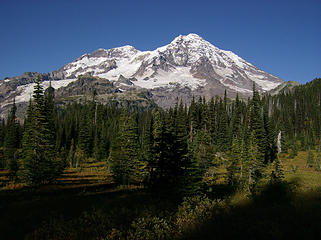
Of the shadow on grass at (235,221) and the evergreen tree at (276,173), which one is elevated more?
the evergreen tree at (276,173)

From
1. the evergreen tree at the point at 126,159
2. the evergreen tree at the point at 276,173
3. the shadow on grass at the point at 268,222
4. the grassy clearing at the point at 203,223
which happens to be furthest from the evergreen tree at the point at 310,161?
the shadow on grass at the point at 268,222

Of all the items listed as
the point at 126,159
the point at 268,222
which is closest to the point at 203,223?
the point at 268,222

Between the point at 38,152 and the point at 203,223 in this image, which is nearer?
the point at 203,223

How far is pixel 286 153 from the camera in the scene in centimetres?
7744

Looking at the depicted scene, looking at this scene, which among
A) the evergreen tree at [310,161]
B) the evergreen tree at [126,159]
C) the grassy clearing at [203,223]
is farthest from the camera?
the evergreen tree at [310,161]

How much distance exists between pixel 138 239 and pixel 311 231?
5.19 meters

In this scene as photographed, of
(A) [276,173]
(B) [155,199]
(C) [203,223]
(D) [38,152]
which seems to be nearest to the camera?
(C) [203,223]

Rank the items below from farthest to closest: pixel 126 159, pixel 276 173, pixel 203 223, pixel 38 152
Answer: pixel 126 159
pixel 38 152
pixel 276 173
pixel 203 223

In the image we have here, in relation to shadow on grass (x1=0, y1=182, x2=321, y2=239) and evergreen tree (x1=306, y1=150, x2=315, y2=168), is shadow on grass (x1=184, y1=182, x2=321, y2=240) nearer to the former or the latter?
shadow on grass (x1=0, y1=182, x2=321, y2=239)

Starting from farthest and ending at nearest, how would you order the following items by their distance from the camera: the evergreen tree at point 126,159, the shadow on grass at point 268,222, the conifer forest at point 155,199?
the evergreen tree at point 126,159, the conifer forest at point 155,199, the shadow on grass at point 268,222

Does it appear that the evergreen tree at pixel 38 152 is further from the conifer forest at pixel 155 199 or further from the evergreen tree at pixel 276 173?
the evergreen tree at pixel 276 173

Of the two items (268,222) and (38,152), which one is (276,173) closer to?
(268,222)

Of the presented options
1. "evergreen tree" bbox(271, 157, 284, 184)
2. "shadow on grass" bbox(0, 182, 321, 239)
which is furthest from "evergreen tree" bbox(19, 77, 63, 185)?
"evergreen tree" bbox(271, 157, 284, 184)

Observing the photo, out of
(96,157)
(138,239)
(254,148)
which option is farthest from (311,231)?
(96,157)
